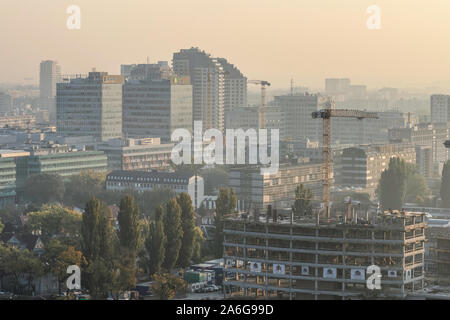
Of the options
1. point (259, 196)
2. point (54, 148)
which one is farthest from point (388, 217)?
point (54, 148)

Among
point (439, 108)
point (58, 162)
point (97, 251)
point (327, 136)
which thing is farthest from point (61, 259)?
point (439, 108)

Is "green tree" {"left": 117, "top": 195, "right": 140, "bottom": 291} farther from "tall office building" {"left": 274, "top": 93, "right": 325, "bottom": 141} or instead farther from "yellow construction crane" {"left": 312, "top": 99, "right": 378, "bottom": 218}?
"tall office building" {"left": 274, "top": 93, "right": 325, "bottom": 141}

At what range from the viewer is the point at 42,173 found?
7088 cm

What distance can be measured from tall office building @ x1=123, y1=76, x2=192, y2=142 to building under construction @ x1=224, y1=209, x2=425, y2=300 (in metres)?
65.0

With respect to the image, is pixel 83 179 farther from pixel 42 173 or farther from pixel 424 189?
pixel 424 189

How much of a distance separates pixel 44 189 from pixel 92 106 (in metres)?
33.1

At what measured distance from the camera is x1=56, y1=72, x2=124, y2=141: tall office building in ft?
320

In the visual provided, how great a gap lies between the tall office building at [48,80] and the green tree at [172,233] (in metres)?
139

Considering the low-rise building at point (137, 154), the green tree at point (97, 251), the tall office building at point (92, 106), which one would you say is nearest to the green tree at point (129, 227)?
the green tree at point (97, 251)

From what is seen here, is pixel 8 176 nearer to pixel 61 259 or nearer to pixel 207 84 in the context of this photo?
pixel 61 259

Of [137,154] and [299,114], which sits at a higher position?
[299,114]

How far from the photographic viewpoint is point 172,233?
38.4 m

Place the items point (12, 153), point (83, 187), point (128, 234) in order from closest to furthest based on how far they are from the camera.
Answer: point (128, 234)
point (83, 187)
point (12, 153)
